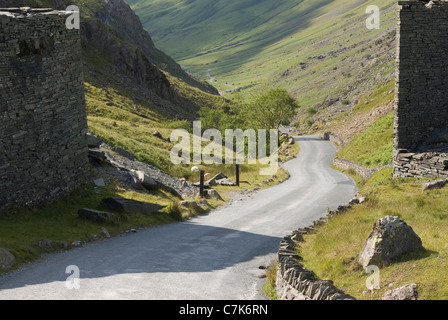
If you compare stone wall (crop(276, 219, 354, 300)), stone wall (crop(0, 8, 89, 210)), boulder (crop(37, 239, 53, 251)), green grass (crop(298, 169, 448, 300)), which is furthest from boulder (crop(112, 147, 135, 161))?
stone wall (crop(276, 219, 354, 300))

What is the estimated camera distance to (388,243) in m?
14.4

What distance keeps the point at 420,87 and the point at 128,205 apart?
17236 mm

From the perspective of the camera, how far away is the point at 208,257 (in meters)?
20.2

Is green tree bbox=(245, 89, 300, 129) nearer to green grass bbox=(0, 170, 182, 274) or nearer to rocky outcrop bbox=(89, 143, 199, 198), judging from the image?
rocky outcrop bbox=(89, 143, 199, 198)

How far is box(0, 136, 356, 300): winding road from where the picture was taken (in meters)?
15.4

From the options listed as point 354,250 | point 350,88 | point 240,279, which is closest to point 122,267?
point 240,279

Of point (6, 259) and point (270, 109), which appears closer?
point (6, 259)

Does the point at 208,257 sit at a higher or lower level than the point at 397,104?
lower

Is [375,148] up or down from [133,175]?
down

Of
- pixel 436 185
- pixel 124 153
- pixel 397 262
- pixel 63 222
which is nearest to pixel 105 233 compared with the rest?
pixel 63 222

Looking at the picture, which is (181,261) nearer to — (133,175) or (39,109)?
(39,109)

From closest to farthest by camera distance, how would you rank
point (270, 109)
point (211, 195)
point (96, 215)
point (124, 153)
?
point (96, 215) → point (211, 195) → point (124, 153) → point (270, 109)
